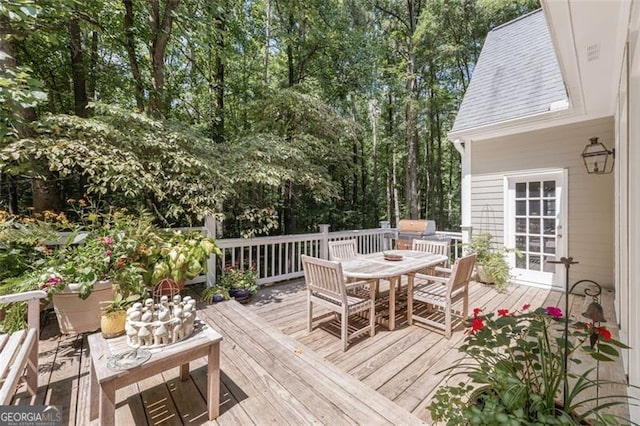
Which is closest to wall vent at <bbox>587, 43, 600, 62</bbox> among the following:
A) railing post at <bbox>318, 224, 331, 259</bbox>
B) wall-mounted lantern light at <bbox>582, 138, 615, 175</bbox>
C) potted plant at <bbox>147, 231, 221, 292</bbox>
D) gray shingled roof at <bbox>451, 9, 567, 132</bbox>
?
wall-mounted lantern light at <bbox>582, 138, 615, 175</bbox>

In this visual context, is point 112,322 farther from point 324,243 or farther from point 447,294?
point 324,243

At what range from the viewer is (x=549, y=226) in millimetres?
4809

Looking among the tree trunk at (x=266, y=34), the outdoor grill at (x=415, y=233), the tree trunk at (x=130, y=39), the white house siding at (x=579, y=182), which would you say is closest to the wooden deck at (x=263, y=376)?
the outdoor grill at (x=415, y=233)

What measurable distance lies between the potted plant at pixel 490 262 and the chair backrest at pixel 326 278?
338 centimetres

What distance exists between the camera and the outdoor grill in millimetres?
5711

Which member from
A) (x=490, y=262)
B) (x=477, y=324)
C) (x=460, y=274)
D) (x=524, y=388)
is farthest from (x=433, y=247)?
(x=524, y=388)

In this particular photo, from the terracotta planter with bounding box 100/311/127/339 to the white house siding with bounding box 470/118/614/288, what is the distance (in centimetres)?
585

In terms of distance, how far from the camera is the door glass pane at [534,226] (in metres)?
4.92

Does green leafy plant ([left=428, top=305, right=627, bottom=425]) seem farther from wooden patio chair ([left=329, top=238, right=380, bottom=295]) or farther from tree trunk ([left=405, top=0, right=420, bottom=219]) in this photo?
tree trunk ([left=405, top=0, right=420, bottom=219])

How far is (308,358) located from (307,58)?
7791 millimetres

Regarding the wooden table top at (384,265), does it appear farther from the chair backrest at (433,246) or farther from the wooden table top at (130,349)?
the wooden table top at (130,349)

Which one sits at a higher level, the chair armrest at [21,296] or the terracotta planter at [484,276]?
the chair armrest at [21,296]

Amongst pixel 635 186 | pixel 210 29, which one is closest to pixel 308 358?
pixel 635 186

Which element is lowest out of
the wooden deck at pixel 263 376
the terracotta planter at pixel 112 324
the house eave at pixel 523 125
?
the wooden deck at pixel 263 376
